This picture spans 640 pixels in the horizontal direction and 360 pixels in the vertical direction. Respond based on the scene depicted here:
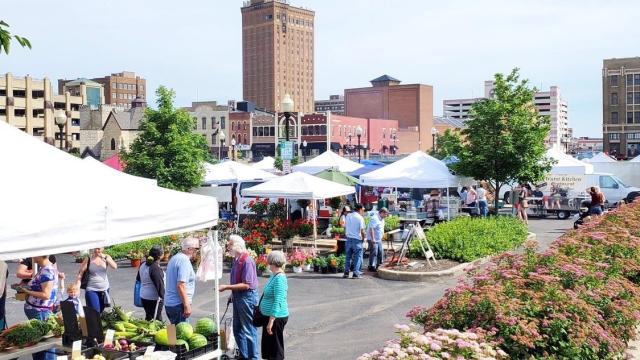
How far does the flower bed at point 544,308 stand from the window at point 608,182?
27.9m

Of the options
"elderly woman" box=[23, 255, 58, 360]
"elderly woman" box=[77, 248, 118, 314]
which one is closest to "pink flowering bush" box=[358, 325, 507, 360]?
"elderly woman" box=[23, 255, 58, 360]

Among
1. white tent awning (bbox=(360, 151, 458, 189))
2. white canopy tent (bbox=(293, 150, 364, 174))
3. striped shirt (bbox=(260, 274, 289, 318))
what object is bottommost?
striped shirt (bbox=(260, 274, 289, 318))

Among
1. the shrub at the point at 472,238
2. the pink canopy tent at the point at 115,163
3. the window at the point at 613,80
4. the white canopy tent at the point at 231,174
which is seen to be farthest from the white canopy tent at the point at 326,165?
the window at the point at 613,80

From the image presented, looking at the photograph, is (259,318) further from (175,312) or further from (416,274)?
(416,274)

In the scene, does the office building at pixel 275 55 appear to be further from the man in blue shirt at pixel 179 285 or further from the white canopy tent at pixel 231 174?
the man in blue shirt at pixel 179 285

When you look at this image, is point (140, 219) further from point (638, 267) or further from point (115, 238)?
point (638, 267)

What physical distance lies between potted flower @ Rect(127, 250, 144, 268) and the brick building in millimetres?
128554

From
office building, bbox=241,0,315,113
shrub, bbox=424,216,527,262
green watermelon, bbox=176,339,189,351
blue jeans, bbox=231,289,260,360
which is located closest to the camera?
green watermelon, bbox=176,339,189,351

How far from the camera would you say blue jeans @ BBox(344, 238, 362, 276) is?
16448 millimetres

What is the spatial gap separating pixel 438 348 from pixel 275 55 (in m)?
178

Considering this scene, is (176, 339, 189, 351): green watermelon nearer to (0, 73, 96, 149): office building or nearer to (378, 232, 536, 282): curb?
(378, 232, 536, 282): curb

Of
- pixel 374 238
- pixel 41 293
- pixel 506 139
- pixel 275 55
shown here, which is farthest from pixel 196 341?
pixel 275 55

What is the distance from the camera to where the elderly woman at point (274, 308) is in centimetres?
852

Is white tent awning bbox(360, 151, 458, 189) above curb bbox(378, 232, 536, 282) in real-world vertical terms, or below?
above
